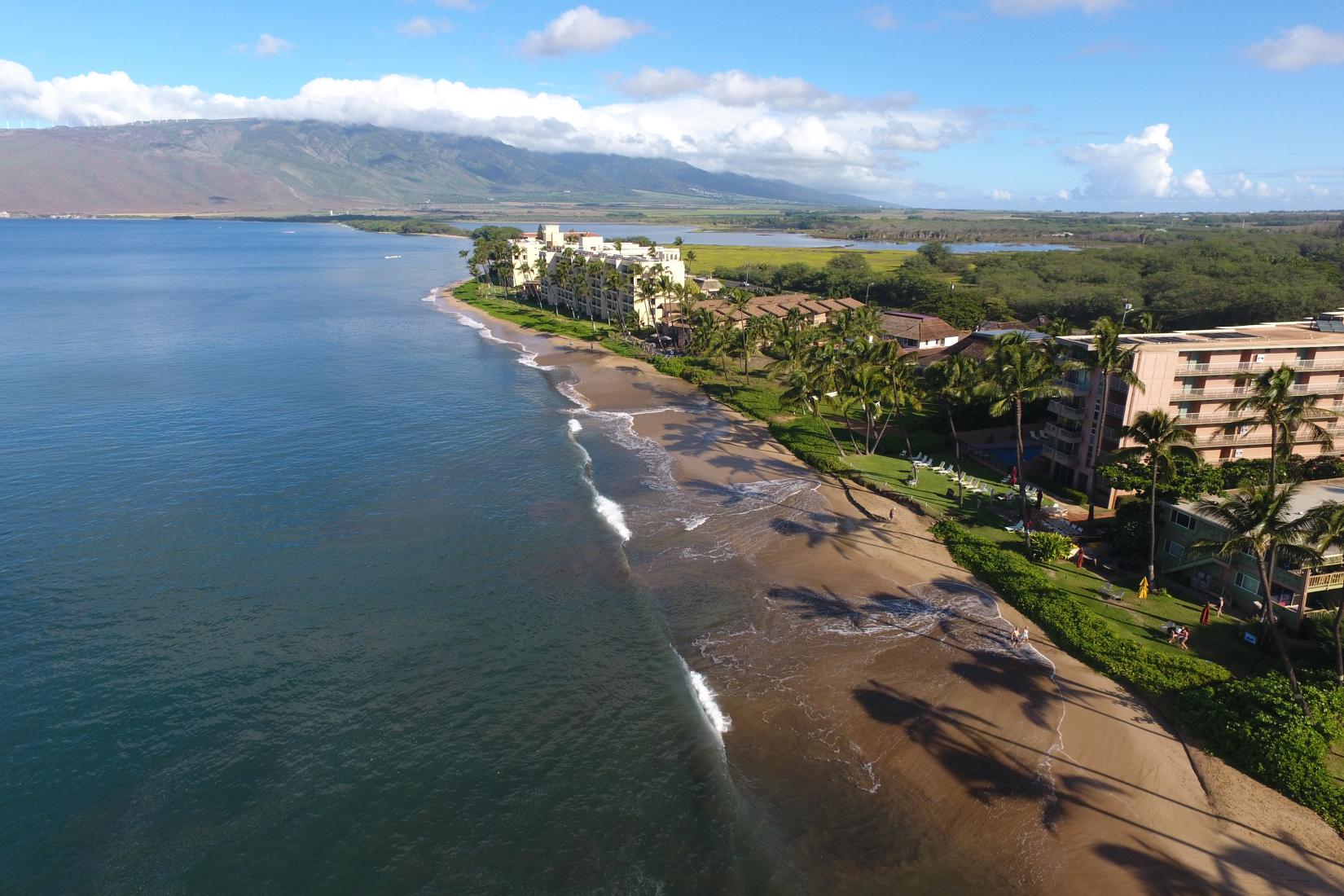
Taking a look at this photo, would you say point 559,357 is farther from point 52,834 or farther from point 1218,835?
point 1218,835

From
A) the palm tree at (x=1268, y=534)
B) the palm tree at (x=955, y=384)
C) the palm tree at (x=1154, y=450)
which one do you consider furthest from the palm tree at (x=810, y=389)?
the palm tree at (x=1268, y=534)

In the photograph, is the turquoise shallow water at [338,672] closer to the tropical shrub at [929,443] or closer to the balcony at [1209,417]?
the tropical shrub at [929,443]

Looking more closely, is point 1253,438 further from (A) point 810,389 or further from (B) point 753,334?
(B) point 753,334

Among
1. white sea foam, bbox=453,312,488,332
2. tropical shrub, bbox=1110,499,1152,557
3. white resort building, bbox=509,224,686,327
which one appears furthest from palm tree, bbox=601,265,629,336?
tropical shrub, bbox=1110,499,1152,557

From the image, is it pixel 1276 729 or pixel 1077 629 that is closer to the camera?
pixel 1276 729

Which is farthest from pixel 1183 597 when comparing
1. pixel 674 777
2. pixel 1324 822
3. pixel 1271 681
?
pixel 674 777

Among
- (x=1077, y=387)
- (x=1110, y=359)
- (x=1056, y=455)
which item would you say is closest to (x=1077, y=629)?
(x=1110, y=359)
